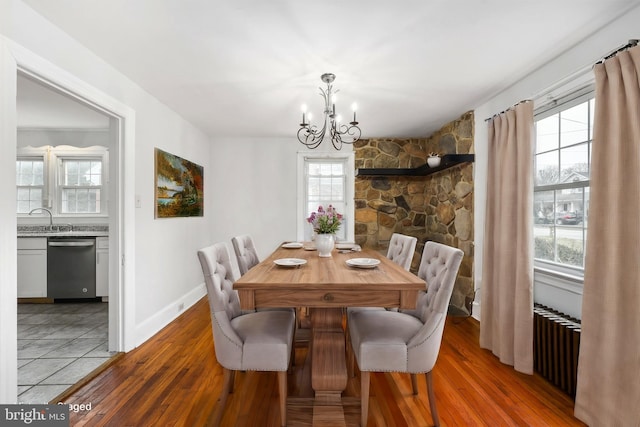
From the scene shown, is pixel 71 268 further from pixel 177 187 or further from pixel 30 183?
pixel 177 187

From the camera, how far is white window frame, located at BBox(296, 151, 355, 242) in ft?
15.5

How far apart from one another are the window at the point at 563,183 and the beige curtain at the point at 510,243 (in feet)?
0.91

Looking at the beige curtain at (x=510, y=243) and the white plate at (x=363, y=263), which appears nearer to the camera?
the white plate at (x=363, y=263)

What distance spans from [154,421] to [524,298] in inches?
103

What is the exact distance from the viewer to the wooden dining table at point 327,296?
61.9 inches

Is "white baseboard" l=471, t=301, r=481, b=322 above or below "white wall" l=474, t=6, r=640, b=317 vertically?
below

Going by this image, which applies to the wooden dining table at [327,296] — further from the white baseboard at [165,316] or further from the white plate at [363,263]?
the white baseboard at [165,316]

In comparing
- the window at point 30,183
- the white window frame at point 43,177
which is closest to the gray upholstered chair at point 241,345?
the white window frame at point 43,177

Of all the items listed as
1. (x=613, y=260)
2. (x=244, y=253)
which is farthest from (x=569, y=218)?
(x=244, y=253)

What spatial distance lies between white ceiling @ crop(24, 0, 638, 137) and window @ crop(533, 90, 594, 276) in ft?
1.52

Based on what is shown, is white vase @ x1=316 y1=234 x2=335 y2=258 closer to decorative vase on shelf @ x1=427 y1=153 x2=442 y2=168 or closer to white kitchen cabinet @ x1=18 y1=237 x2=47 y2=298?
decorative vase on shelf @ x1=427 y1=153 x2=442 y2=168

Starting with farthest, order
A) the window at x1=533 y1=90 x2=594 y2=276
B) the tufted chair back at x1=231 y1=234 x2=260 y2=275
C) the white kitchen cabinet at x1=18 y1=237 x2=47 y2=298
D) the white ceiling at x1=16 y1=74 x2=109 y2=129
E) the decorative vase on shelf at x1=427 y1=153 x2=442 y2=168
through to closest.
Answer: the white kitchen cabinet at x1=18 y1=237 x2=47 y2=298 → the decorative vase on shelf at x1=427 y1=153 x2=442 y2=168 → the white ceiling at x1=16 y1=74 x2=109 y2=129 → the tufted chair back at x1=231 y1=234 x2=260 y2=275 → the window at x1=533 y1=90 x2=594 y2=276

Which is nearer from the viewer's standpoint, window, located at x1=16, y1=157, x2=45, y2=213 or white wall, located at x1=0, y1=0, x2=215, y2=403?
white wall, located at x1=0, y1=0, x2=215, y2=403

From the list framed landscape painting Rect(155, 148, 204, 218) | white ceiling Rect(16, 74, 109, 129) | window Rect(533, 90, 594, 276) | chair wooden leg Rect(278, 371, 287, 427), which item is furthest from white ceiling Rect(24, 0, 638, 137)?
chair wooden leg Rect(278, 371, 287, 427)
